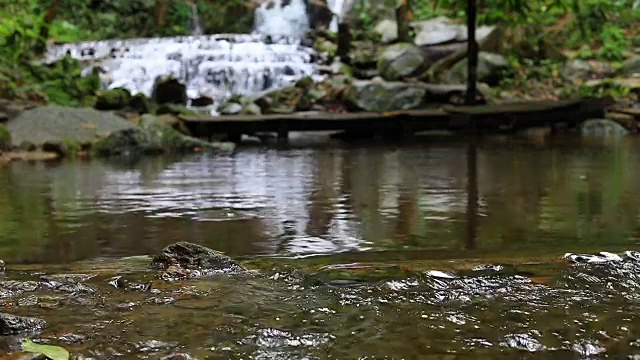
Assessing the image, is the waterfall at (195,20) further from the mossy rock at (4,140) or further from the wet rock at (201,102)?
the mossy rock at (4,140)

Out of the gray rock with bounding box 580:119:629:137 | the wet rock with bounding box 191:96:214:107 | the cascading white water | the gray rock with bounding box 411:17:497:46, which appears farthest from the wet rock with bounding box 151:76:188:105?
the gray rock with bounding box 580:119:629:137

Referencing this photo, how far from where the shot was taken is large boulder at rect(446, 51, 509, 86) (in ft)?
50.1

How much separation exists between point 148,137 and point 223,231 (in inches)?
227

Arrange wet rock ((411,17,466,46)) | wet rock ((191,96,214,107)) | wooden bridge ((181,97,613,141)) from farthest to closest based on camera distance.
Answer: wet rock ((411,17,466,46))
wet rock ((191,96,214,107))
wooden bridge ((181,97,613,141))

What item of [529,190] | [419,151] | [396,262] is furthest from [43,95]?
[396,262]

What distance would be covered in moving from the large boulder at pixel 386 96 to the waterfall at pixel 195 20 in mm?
12102

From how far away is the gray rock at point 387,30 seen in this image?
19859mm

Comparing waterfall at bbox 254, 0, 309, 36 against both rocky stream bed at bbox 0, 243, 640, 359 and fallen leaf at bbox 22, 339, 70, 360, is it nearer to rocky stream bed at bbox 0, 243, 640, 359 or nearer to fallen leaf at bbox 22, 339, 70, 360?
rocky stream bed at bbox 0, 243, 640, 359

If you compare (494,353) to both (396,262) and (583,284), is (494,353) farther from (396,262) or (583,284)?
(396,262)

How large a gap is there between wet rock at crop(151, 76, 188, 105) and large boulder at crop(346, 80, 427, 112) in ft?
12.7

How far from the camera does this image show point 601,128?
1087cm

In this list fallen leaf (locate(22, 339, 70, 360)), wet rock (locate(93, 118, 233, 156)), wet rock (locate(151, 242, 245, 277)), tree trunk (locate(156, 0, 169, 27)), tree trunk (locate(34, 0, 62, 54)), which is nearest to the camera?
fallen leaf (locate(22, 339, 70, 360))

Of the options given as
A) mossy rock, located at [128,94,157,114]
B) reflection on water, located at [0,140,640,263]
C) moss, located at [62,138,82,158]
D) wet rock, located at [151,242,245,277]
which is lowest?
reflection on water, located at [0,140,640,263]

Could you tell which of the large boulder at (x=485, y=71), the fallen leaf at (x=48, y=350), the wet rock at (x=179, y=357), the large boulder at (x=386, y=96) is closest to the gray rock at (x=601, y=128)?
the large boulder at (x=386, y=96)
